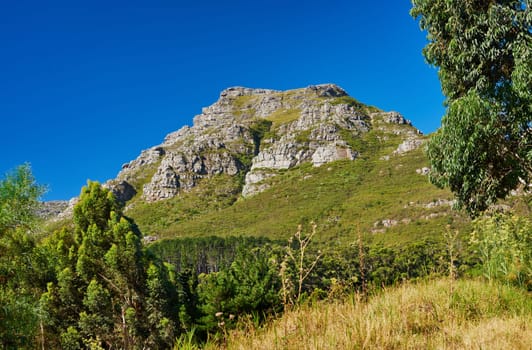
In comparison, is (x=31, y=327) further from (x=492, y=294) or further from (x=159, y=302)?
(x=492, y=294)

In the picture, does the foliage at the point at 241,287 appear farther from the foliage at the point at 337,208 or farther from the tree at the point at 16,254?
the foliage at the point at 337,208

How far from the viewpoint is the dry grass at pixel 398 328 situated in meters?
2.62

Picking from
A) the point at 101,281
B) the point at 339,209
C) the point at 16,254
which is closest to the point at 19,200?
the point at 16,254

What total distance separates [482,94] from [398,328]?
7.76 metres

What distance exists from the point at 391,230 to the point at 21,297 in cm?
11043

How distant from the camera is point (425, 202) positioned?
120m

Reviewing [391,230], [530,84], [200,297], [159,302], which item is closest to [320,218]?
[391,230]

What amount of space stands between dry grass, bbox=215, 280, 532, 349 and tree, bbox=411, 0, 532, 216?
547cm

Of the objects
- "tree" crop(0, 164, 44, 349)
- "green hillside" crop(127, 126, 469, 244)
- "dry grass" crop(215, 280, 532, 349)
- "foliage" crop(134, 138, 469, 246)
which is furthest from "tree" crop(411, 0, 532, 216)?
"green hillside" crop(127, 126, 469, 244)

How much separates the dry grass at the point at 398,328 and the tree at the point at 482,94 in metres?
5.47

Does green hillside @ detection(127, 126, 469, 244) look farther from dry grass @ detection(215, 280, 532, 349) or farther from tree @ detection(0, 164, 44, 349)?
dry grass @ detection(215, 280, 532, 349)

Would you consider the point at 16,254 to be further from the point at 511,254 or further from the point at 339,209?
the point at 339,209

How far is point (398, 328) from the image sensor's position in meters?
2.99

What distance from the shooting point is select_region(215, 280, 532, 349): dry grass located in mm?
2617
